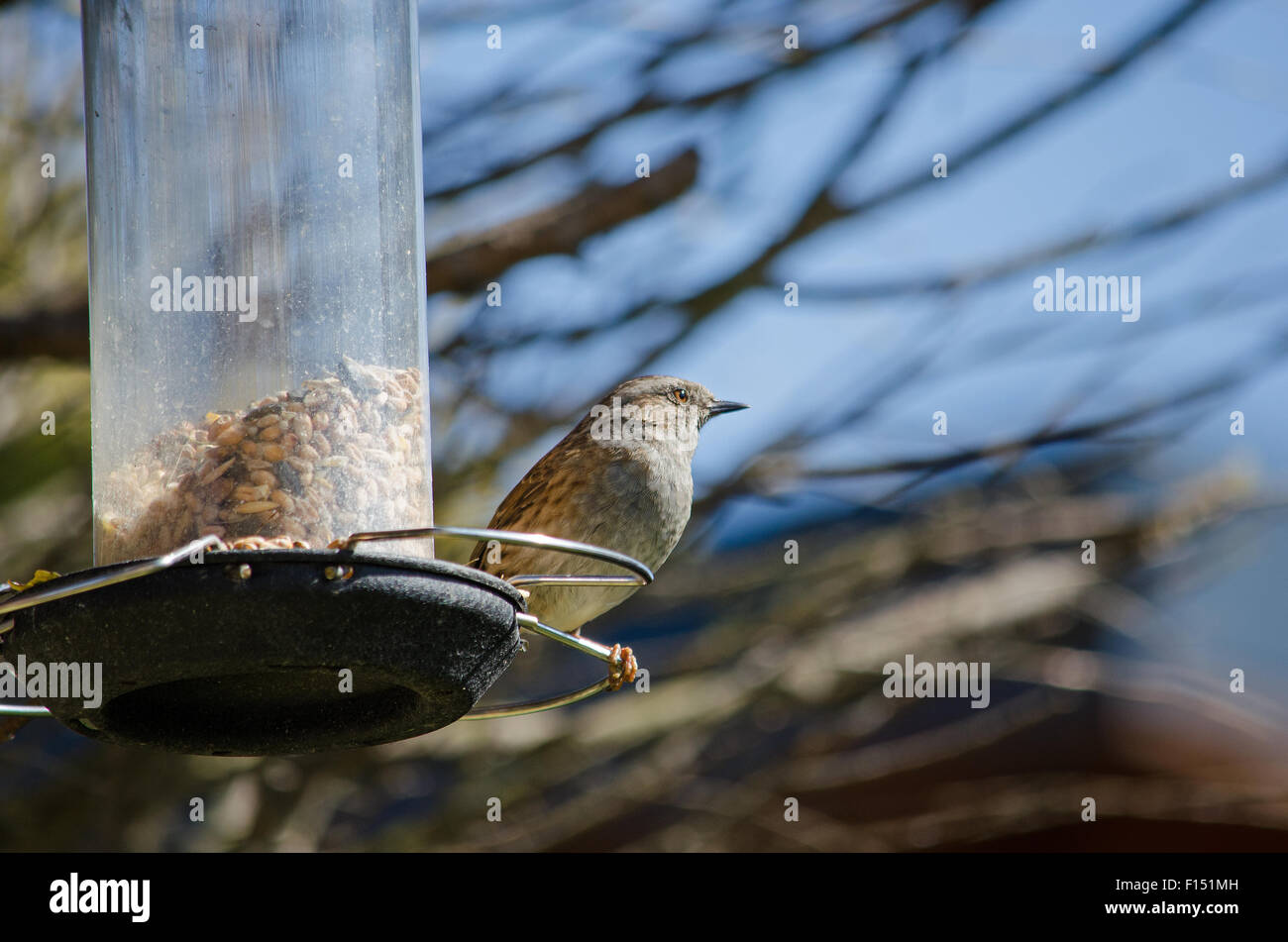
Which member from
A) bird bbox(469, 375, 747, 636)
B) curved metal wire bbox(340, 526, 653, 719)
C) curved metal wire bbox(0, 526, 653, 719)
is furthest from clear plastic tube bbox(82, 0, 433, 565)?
bird bbox(469, 375, 747, 636)

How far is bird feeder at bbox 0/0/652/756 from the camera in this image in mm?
3146

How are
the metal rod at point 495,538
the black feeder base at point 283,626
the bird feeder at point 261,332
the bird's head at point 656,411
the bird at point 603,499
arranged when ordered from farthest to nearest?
the bird's head at point 656,411 < the bird at point 603,499 < the bird feeder at point 261,332 < the black feeder base at point 283,626 < the metal rod at point 495,538

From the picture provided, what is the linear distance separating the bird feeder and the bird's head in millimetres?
1491

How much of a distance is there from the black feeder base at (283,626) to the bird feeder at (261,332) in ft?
0.07

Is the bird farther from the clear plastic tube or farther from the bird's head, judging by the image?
the clear plastic tube

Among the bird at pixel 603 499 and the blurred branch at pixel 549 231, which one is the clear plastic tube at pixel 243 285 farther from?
the blurred branch at pixel 549 231

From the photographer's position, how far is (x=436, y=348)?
18.9ft

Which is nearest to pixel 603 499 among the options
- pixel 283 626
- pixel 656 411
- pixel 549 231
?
pixel 656 411

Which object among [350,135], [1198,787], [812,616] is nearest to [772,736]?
[812,616]

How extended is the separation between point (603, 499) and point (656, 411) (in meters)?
0.52

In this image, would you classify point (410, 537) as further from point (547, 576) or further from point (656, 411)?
point (656, 411)

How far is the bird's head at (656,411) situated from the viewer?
16.4ft

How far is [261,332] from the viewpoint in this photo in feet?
10.8

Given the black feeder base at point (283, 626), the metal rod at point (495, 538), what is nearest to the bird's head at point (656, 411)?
the black feeder base at point (283, 626)
